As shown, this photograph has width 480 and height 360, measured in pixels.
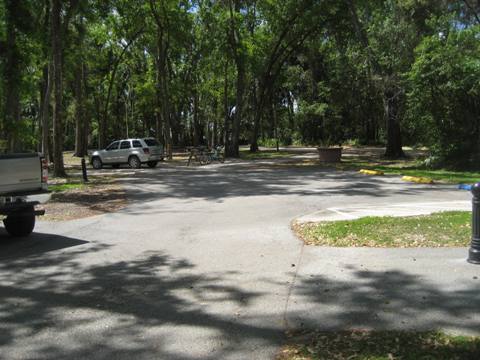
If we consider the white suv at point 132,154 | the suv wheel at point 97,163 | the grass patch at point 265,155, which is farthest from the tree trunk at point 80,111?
the grass patch at point 265,155

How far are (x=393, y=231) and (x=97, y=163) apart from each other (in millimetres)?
26156

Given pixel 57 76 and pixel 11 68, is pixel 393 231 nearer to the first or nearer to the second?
pixel 57 76

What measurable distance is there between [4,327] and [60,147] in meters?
18.7

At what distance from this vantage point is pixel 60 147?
22.5 meters

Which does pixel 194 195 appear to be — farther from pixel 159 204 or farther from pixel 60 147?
pixel 60 147

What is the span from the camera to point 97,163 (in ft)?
105

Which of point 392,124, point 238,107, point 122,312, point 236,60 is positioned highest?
point 236,60

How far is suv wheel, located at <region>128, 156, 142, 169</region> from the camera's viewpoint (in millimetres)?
30359

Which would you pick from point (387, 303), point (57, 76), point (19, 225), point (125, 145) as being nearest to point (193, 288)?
point (387, 303)

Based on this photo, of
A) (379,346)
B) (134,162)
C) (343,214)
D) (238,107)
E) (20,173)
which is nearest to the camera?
(379,346)

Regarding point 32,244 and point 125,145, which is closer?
point 32,244

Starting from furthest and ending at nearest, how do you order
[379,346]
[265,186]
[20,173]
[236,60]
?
[236,60] → [265,186] → [20,173] → [379,346]

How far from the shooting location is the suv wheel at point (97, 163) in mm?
31797

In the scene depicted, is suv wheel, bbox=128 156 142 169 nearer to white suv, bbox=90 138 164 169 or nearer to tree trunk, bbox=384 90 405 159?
white suv, bbox=90 138 164 169
